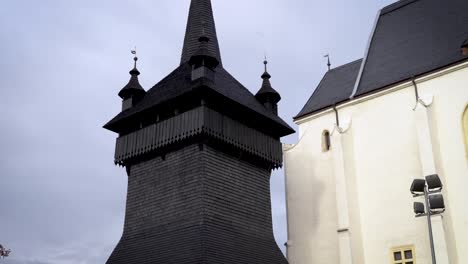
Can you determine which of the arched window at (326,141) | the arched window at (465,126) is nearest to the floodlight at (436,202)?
the arched window at (465,126)

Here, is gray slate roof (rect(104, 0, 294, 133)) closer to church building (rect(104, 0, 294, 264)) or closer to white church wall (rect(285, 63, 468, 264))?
church building (rect(104, 0, 294, 264))

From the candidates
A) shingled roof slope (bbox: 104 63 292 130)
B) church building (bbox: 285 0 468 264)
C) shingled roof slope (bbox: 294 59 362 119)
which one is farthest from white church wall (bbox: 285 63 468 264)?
shingled roof slope (bbox: 104 63 292 130)

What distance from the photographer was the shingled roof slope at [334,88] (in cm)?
2566

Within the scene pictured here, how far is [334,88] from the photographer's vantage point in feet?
88.0

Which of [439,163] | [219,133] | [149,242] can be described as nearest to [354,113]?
[439,163]

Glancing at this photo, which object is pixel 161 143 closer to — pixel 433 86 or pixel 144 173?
pixel 144 173

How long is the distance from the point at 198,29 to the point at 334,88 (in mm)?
7105

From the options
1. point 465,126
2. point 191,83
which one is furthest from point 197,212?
point 465,126

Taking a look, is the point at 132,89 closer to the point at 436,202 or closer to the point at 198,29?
the point at 198,29

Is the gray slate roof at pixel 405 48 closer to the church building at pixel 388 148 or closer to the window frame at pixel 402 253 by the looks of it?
the church building at pixel 388 148

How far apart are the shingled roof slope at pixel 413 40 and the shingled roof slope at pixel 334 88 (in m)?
1.12

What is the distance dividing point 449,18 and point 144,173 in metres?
14.2

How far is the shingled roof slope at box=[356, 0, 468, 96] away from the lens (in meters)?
22.5

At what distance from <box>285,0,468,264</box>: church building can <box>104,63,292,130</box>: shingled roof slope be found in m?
2.69
